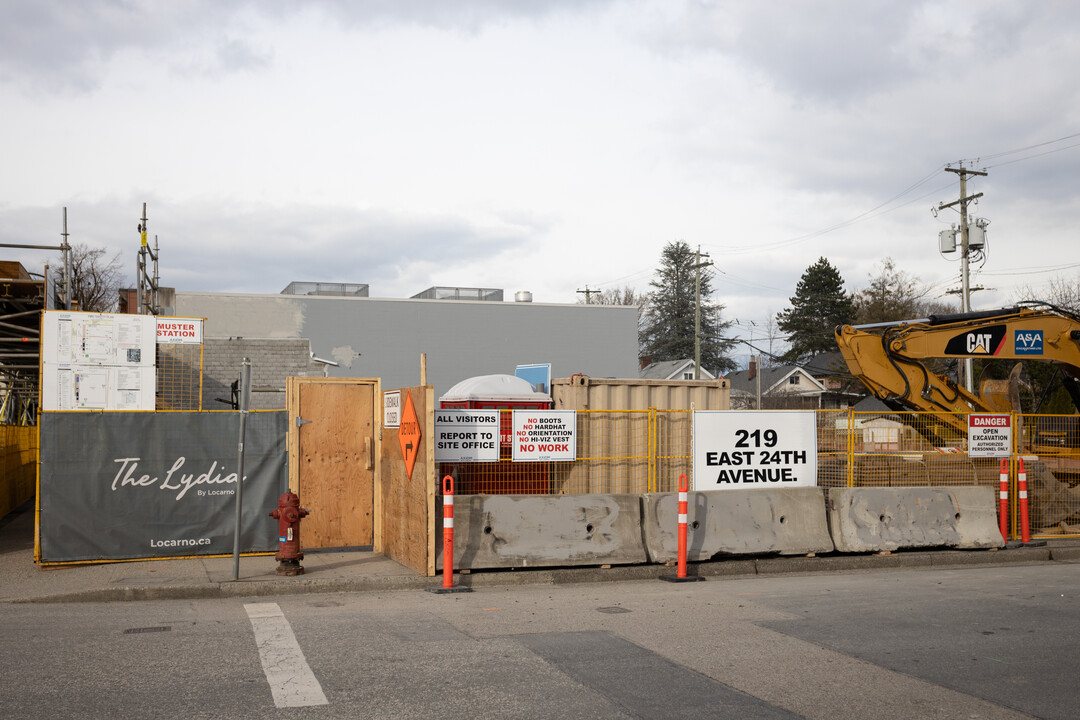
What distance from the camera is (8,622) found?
29.8ft

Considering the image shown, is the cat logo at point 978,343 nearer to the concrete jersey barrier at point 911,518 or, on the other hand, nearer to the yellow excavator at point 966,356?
the yellow excavator at point 966,356

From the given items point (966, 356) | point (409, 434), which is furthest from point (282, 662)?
point (966, 356)

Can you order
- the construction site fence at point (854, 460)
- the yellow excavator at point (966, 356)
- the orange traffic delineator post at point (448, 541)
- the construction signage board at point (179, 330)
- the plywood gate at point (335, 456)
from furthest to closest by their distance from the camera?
the construction signage board at point (179, 330), the yellow excavator at point (966, 356), the construction site fence at point (854, 460), the plywood gate at point (335, 456), the orange traffic delineator post at point (448, 541)

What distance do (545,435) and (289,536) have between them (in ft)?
12.0

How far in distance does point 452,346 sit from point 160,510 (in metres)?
30.6

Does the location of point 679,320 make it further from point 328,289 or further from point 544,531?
point 544,531

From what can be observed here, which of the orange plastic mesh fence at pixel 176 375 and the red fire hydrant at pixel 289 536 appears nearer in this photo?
the red fire hydrant at pixel 289 536

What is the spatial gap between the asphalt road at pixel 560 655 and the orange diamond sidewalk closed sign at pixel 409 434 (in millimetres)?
1838

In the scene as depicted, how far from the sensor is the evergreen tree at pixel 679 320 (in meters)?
90.6

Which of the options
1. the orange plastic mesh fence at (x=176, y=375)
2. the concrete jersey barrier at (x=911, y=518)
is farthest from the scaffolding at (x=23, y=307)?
the concrete jersey barrier at (x=911, y=518)

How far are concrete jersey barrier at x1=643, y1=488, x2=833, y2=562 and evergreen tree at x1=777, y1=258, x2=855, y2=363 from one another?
73.0 meters

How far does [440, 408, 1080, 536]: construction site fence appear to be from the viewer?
13.6 m

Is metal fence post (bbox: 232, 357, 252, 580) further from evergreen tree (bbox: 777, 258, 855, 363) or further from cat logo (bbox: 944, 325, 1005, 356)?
evergreen tree (bbox: 777, 258, 855, 363)

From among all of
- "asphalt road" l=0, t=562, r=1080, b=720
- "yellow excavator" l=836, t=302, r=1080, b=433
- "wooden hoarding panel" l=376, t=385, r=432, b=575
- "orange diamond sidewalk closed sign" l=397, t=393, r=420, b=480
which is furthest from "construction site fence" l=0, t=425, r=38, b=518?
"yellow excavator" l=836, t=302, r=1080, b=433
